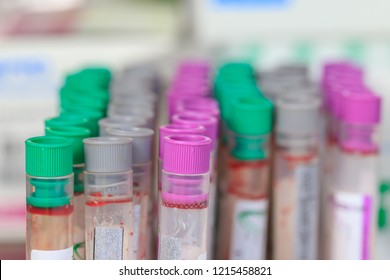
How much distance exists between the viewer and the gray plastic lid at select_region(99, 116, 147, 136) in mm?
707

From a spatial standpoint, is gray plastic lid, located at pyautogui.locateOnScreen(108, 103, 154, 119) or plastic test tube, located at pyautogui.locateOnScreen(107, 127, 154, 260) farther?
gray plastic lid, located at pyautogui.locateOnScreen(108, 103, 154, 119)

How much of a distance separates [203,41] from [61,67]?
337 mm

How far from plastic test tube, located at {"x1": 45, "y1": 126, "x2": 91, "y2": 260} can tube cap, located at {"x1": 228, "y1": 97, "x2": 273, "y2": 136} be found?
0.18m

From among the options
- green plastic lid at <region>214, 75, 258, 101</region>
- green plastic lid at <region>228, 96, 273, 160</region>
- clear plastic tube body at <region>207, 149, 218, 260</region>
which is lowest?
clear plastic tube body at <region>207, 149, 218, 260</region>

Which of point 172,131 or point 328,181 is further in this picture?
point 328,181

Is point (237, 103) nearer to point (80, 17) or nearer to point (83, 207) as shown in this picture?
point (83, 207)

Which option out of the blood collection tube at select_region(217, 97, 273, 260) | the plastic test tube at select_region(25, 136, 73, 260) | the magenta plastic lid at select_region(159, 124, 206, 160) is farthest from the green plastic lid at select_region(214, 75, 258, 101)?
the plastic test tube at select_region(25, 136, 73, 260)

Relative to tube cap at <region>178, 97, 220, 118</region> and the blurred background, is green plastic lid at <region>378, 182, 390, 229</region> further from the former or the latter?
the blurred background

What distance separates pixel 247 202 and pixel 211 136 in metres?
0.11

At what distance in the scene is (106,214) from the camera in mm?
632

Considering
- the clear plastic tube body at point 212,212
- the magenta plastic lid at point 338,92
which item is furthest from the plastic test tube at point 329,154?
the clear plastic tube body at point 212,212

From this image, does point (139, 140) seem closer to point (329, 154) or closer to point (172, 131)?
point (172, 131)

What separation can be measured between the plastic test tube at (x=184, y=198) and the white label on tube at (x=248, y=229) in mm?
161

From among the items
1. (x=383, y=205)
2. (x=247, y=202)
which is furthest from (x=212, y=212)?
(x=383, y=205)
